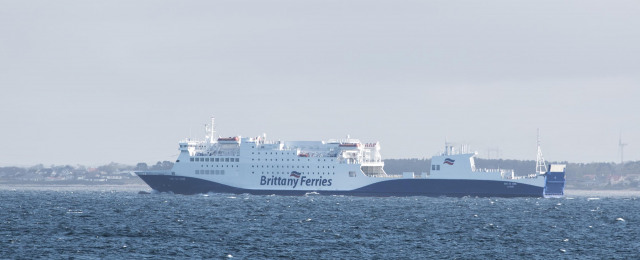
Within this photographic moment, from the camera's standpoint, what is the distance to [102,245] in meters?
40.3

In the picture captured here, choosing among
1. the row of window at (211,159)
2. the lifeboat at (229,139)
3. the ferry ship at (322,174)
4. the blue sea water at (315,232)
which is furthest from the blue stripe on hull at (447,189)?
the blue sea water at (315,232)

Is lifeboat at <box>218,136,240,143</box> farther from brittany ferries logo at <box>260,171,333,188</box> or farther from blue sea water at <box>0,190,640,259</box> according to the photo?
blue sea water at <box>0,190,640,259</box>

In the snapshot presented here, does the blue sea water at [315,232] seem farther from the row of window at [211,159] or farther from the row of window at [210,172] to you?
the row of window at [211,159]

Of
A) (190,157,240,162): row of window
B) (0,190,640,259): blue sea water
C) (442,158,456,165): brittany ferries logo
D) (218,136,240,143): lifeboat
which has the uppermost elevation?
(218,136,240,143): lifeboat

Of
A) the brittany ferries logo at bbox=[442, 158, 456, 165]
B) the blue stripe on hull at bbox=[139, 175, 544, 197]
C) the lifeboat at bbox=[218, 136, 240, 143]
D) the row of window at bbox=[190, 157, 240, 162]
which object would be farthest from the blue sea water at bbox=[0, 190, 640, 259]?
the lifeboat at bbox=[218, 136, 240, 143]

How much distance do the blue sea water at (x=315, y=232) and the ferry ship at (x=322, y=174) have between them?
51.2 feet

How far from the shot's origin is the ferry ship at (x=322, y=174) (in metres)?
88.3

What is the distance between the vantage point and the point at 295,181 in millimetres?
90688

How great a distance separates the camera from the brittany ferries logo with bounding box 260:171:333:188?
9050 centimetres

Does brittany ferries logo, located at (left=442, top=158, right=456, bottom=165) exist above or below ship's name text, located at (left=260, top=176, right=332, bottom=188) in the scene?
above

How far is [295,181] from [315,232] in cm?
4261

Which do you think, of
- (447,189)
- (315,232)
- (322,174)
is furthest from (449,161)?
(315,232)

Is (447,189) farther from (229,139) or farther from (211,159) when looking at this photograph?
(211,159)

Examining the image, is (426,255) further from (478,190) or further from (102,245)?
(478,190)
